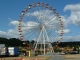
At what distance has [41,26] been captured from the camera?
81188 mm

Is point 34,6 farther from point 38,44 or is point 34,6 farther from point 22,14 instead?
point 38,44

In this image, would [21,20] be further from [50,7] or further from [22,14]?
[50,7]

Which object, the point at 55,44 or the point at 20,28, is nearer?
the point at 20,28

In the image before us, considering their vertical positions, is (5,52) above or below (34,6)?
below

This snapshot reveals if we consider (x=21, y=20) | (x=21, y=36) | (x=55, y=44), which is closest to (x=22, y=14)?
(x=21, y=20)

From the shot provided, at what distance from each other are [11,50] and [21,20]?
17.0 meters

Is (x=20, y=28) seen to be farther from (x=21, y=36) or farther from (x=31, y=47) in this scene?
(x=31, y=47)

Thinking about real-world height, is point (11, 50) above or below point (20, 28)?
below

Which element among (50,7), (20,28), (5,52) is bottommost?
(5,52)

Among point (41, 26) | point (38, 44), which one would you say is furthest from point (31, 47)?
point (41, 26)

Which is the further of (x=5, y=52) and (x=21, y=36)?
(x=5, y=52)

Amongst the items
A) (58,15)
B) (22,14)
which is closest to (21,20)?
(22,14)

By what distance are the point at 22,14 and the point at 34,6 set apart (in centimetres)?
481

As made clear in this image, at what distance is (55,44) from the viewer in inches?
3438
